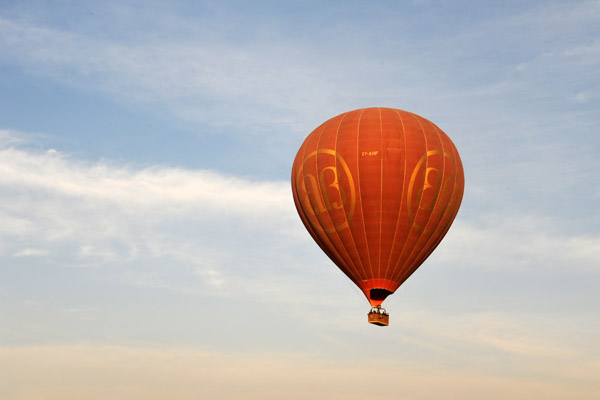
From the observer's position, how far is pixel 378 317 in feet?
177

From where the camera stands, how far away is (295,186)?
56.7 meters

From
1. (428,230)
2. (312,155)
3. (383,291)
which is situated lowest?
(383,291)

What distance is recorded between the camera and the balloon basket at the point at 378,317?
2120 inches

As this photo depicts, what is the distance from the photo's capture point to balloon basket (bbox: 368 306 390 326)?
53.8 metres

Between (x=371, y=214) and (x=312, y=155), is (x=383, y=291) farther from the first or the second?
(x=312, y=155)

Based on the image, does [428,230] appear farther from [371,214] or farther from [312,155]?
[312,155]

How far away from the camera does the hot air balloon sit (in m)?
53.5

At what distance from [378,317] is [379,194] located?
288 inches

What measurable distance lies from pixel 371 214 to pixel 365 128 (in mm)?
5220

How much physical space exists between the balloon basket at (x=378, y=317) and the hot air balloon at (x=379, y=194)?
0.06 m

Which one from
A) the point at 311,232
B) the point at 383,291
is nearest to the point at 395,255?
the point at 383,291

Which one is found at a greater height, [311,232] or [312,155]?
[312,155]

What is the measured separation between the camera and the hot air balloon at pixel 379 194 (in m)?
53.5

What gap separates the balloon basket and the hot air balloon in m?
0.06
